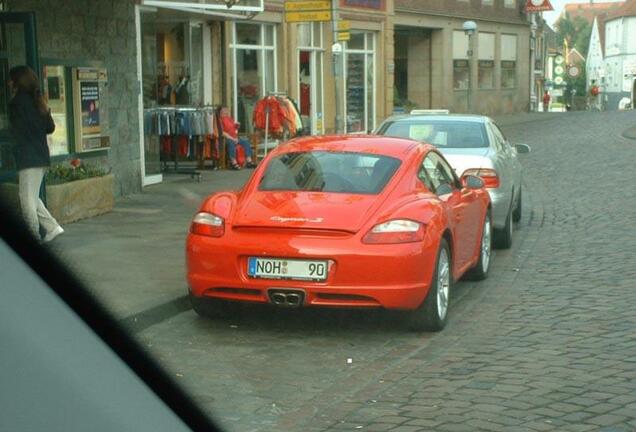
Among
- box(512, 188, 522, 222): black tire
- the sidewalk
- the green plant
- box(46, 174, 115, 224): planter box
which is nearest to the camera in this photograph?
the sidewalk

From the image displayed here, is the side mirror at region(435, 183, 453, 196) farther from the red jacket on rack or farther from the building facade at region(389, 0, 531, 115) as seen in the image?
the building facade at region(389, 0, 531, 115)

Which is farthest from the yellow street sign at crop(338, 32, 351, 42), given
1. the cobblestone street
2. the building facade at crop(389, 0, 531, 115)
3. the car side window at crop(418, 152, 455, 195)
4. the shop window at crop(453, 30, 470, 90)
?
the shop window at crop(453, 30, 470, 90)

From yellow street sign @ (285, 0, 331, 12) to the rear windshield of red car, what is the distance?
10464 millimetres

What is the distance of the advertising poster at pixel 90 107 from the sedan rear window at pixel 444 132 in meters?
4.45

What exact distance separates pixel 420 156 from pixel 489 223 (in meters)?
2.05

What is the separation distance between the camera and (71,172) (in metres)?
13.7

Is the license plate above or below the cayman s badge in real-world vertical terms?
below

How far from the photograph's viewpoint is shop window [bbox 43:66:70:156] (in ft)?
46.3

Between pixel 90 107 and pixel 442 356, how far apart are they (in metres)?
9.17

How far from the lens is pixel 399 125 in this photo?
12789 millimetres

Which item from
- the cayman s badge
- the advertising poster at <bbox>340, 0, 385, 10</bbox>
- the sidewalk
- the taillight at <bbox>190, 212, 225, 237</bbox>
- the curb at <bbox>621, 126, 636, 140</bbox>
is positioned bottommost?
the curb at <bbox>621, 126, 636, 140</bbox>

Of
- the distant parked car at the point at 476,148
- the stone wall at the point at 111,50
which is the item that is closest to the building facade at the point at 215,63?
the stone wall at the point at 111,50

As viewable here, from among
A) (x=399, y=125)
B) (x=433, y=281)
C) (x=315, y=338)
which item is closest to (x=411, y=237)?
(x=433, y=281)

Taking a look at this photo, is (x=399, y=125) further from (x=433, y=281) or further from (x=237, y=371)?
(x=237, y=371)
